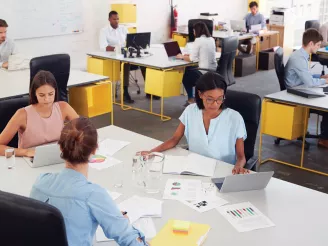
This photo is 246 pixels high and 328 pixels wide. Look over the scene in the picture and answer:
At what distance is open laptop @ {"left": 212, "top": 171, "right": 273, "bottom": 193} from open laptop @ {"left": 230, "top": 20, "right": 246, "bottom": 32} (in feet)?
24.0

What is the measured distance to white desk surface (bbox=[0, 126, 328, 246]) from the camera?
2051 mm

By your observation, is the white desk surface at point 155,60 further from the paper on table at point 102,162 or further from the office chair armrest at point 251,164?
the paper on table at point 102,162

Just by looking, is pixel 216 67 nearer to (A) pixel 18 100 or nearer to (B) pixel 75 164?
(A) pixel 18 100

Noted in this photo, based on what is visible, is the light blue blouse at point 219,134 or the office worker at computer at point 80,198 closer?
the office worker at computer at point 80,198

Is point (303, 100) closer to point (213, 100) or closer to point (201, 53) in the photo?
point (213, 100)

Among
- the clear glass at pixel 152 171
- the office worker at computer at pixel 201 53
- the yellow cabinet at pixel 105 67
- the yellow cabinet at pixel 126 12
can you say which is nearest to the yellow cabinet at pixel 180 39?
the yellow cabinet at pixel 126 12

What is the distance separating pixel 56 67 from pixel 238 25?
556cm

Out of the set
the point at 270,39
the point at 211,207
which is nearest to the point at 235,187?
the point at 211,207

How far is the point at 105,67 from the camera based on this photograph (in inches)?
270

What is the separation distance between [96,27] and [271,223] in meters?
6.69

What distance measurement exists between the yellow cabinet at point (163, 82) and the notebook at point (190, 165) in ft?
10.1

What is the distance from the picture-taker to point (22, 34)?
23.9 feet

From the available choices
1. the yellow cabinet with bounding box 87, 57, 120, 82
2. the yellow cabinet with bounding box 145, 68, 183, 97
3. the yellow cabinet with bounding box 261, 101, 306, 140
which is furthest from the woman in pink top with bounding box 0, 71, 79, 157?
the yellow cabinet with bounding box 87, 57, 120, 82

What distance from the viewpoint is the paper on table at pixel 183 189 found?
2.43 meters
